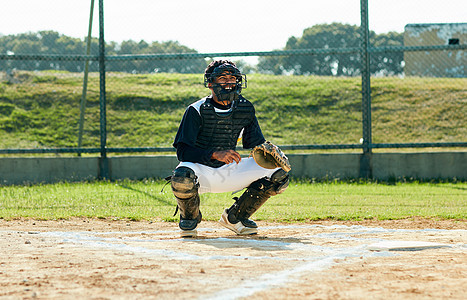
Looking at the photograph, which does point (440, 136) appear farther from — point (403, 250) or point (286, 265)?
point (286, 265)

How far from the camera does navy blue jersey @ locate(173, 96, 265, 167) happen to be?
5.07m

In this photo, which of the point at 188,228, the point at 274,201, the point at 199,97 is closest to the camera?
the point at 188,228

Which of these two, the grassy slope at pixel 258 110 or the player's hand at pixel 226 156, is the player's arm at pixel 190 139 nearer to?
the player's hand at pixel 226 156

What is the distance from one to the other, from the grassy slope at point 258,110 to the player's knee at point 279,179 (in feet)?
25.4

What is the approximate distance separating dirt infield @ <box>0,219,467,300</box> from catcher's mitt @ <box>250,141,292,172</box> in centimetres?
61

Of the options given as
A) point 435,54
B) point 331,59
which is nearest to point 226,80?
point 331,59

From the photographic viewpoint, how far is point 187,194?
4969mm

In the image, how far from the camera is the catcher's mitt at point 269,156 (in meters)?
4.96

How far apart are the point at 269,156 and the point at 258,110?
8.87 meters

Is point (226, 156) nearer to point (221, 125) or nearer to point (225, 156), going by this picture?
point (225, 156)

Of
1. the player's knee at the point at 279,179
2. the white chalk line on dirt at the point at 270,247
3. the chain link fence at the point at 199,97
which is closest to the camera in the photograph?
the white chalk line on dirt at the point at 270,247

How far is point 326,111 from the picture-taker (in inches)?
584

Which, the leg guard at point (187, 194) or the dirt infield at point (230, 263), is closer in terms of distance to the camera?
the dirt infield at point (230, 263)

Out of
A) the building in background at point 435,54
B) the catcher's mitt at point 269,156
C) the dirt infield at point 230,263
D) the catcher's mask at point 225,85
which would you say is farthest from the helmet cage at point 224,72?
the building in background at point 435,54
